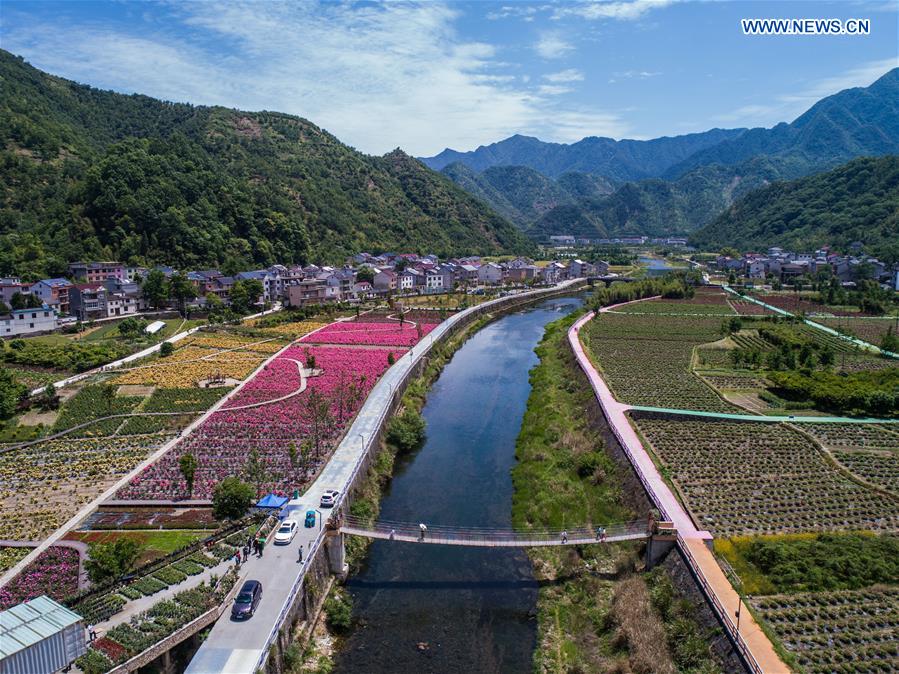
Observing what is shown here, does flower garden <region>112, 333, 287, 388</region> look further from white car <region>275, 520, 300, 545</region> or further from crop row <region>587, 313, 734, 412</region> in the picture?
crop row <region>587, 313, 734, 412</region>

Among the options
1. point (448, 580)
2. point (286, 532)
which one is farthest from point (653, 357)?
point (286, 532)

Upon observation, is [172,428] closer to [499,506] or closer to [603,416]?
[499,506]

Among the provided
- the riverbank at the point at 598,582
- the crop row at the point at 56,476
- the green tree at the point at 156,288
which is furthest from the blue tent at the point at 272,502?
the green tree at the point at 156,288

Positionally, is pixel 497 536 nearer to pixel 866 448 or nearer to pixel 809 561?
pixel 809 561

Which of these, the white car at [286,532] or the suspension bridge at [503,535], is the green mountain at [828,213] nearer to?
the suspension bridge at [503,535]

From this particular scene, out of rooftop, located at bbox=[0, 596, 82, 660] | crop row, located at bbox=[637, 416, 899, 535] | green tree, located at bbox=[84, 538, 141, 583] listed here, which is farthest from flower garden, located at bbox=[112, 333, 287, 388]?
crop row, located at bbox=[637, 416, 899, 535]
